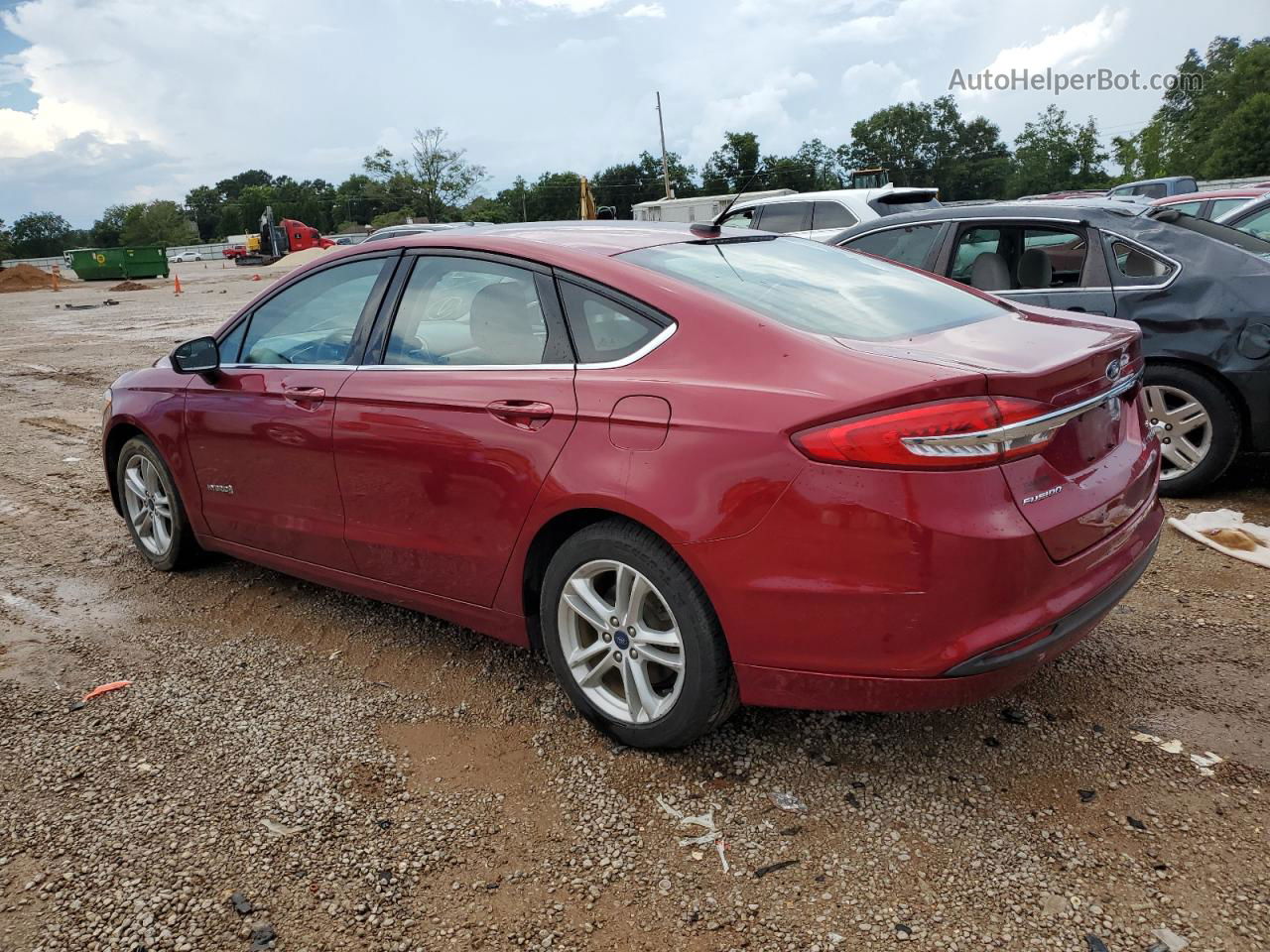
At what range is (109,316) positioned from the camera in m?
22.5

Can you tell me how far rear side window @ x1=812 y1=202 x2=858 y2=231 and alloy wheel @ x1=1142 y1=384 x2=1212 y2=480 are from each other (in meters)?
8.49

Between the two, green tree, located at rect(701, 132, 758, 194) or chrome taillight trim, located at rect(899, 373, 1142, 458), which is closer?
chrome taillight trim, located at rect(899, 373, 1142, 458)

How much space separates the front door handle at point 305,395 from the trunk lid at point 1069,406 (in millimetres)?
2105

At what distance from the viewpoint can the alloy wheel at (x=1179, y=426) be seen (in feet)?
16.7

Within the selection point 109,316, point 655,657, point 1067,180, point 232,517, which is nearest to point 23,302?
point 109,316

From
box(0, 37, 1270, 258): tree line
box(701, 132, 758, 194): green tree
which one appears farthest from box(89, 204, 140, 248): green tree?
box(701, 132, 758, 194): green tree

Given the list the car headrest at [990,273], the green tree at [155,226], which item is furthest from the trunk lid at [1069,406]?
the green tree at [155,226]

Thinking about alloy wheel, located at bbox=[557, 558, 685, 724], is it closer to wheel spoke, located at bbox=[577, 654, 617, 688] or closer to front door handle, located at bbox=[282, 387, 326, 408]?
wheel spoke, located at bbox=[577, 654, 617, 688]

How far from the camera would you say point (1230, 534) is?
15.0 ft

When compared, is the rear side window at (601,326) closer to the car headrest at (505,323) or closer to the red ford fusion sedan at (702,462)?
the red ford fusion sedan at (702,462)

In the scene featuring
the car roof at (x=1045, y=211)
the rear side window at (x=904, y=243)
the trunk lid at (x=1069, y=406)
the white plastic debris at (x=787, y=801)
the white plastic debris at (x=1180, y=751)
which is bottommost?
the white plastic debris at (x=1180, y=751)

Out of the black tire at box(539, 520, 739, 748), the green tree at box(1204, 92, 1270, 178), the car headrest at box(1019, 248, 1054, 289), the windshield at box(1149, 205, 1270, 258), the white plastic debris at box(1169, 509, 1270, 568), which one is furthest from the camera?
the green tree at box(1204, 92, 1270, 178)

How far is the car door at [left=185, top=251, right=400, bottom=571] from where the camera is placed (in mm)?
3736

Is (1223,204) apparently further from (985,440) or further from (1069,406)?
(985,440)
